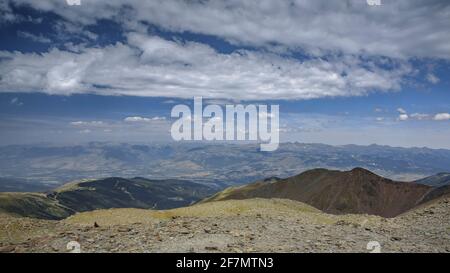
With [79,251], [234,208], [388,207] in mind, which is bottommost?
[388,207]

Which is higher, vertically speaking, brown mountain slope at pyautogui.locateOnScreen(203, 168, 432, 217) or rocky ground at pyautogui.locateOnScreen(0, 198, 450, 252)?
rocky ground at pyautogui.locateOnScreen(0, 198, 450, 252)

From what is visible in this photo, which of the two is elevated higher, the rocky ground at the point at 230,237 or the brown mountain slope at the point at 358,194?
the rocky ground at the point at 230,237

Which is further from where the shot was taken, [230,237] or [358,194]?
[358,194]

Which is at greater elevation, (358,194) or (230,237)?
(230,237)

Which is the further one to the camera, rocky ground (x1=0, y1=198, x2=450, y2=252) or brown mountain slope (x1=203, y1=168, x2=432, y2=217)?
brown mountain slope (x1=203, y1=168, x2=432, y2=217)

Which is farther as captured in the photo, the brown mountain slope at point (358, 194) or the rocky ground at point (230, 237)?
the brown mountain slope at point (358, 194)
